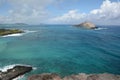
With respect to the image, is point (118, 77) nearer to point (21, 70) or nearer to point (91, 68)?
point (91, 68)

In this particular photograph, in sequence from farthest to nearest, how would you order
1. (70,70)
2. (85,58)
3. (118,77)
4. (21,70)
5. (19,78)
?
(85,58)
(70,70)
(21,70)
(19,78)
(118,77)

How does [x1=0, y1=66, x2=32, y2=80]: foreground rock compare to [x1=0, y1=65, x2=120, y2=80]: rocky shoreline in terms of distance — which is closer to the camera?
[x1=0, y1=65, x2=120, y2=80]: rocky shoreline

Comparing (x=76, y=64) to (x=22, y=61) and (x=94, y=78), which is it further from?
(x=94, y=78)

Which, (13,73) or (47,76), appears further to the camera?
(13,73)

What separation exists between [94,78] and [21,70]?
697 inches

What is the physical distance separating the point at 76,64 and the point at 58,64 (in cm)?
478

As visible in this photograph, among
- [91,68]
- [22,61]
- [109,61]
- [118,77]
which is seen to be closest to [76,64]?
[91,68]

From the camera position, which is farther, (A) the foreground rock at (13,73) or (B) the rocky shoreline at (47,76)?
(A) the foreground rock at (13,73)

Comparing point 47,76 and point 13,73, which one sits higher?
point 47,76

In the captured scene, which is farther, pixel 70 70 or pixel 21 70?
pixel 70 70

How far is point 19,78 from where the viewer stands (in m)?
32.5

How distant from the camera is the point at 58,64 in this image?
42.5m

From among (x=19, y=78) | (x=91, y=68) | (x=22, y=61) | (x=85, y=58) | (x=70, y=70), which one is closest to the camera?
(x=19, y=78)

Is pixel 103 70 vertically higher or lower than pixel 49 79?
lower
